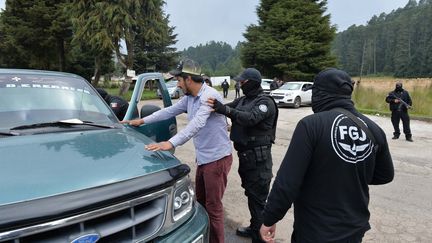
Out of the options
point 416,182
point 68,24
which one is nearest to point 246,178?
point 416,182

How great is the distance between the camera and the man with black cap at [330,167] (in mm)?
2197

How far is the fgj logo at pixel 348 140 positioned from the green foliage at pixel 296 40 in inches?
1370

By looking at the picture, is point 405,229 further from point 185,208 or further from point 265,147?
point 185,208

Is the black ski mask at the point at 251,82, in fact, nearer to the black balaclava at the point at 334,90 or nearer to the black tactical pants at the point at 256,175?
the black tactical pants at the point at 256,175

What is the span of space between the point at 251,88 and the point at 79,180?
231cm

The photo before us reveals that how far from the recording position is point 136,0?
2622 centimetres

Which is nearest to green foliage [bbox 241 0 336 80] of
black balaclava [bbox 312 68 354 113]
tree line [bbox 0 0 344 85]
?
tree line [bbox 0 0 344 85]

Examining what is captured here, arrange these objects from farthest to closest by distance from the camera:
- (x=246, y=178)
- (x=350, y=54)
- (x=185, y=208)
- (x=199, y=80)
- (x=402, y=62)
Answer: (x=350, y=54), (x=402, y=62), (x=246, y=178), (x=199, y=80), (x=185, y=208)

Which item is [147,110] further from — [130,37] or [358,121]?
[130,37]

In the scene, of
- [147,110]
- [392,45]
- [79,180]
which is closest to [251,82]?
[147,110]

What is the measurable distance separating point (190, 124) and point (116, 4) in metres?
25.1

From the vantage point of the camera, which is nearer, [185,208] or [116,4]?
[185,208]

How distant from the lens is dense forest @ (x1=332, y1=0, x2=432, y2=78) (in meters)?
79.8

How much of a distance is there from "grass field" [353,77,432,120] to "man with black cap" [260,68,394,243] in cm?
1506
